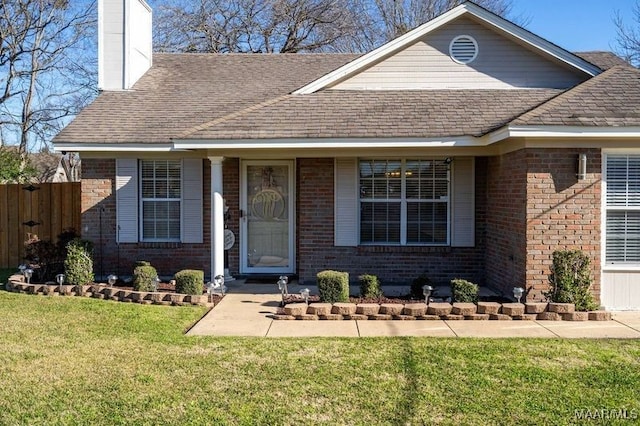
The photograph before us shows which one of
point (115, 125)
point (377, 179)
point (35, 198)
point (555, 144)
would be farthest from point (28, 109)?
point (555, 144)

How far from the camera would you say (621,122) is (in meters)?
7.80

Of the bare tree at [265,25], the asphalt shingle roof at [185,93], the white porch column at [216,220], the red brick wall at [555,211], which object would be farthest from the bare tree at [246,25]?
the red brick wall at [555,211]

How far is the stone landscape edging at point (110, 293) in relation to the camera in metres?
8.83

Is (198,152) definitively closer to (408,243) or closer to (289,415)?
(408,243)

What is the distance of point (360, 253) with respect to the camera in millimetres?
10531

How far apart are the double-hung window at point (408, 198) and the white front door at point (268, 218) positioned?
165 centimetres

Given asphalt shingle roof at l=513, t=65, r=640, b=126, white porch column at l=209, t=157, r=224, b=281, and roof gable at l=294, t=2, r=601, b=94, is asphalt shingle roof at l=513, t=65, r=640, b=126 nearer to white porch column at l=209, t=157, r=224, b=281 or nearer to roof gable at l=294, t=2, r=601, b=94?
roof gable at l=294, t=2, r=601, b=94

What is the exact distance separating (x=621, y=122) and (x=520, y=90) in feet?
10.1

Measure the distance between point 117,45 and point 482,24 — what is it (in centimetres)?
774

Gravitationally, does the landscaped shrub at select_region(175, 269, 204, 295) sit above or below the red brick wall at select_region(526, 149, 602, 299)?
below

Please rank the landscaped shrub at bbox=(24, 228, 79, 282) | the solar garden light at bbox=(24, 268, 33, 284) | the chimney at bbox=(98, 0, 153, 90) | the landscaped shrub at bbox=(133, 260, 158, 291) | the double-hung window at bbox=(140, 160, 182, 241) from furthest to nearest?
the chimney at bbox=(98, 0, 153, 90), the double-hung window at bbox=(140, 160, 182, 241), the landscaped shrub at bbox=(24, 228, 79, 282), the solar garden light at bbox=(24, 268, 33, 284), the landscaped shrub at bbox=(133, 260, 158, 291)

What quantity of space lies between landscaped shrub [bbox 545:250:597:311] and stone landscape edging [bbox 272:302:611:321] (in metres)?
0.19

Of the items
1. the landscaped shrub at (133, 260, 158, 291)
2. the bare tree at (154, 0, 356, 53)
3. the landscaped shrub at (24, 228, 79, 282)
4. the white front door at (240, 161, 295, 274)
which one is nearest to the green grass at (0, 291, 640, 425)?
the landscaped shrub at (133, 260, 158, 291)

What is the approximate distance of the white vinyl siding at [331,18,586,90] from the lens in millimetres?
10641
